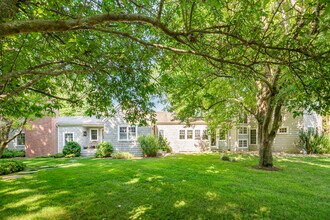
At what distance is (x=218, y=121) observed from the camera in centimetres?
1355

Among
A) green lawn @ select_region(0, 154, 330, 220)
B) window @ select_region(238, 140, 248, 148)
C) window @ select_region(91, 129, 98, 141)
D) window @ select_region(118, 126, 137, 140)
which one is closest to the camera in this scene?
green lawn @ select_region(0, 154, 330, 220)

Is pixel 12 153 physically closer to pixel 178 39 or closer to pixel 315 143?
pixel 178 39

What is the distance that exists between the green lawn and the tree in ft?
8.80

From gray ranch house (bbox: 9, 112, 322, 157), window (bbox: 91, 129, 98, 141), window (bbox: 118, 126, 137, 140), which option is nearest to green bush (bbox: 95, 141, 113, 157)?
gray ranch house (bbox: 9, 112, 322, 157)

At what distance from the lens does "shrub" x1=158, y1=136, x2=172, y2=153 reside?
773 inches

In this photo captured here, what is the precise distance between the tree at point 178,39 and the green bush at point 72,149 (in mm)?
14663

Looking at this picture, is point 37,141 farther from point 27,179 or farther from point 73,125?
point 27,179

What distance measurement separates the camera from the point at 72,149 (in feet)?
60.0

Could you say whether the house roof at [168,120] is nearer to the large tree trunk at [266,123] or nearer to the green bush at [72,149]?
the green bush at [72,149]

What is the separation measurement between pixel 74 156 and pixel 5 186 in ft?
35.9

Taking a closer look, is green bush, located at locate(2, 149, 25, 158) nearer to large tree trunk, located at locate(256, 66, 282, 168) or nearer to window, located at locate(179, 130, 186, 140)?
window, located at locate(179, 130, 186, 140)

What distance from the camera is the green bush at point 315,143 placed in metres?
18.4

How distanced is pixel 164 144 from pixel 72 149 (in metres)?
8.63

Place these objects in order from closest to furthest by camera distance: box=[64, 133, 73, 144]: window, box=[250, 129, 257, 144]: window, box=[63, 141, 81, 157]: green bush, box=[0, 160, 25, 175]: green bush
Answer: box=[0, 160, 25, 175]: green bush
box=[63, 141, 81, 157]: green bush
box=[64, 133, 73, 144]: window
box=[250, 129, 257, 144]: window
